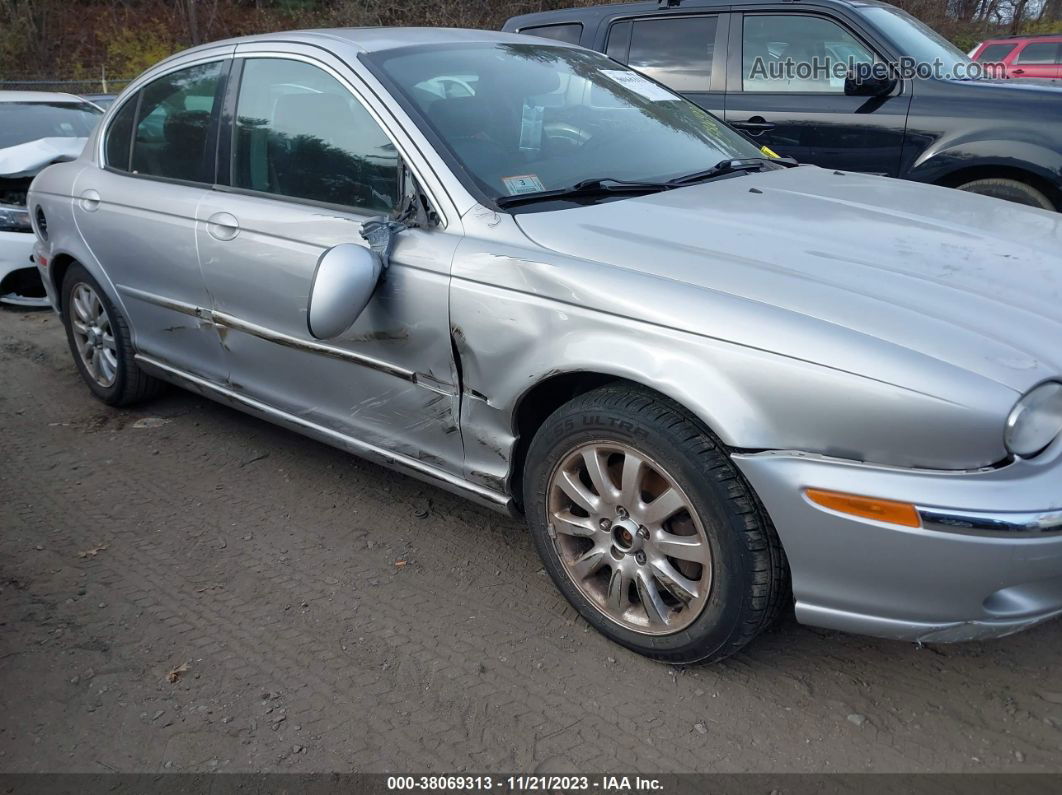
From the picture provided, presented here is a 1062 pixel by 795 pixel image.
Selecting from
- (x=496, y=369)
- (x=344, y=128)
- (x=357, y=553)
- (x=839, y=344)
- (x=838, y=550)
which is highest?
(x=344, y=128)

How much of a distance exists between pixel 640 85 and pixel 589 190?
3.40 feet

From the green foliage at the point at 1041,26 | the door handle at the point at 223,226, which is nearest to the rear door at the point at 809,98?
the door handle at the point at 223,226

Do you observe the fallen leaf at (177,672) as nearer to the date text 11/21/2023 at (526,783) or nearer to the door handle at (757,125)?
the date text 11/21/2023 at (526,783)

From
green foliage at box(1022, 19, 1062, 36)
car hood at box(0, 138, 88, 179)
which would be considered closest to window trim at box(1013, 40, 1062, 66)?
green foliage at box(1022, 19, 1062, 36)

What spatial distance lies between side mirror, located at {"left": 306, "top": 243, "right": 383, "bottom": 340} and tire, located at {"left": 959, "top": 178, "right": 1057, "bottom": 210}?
372 cm

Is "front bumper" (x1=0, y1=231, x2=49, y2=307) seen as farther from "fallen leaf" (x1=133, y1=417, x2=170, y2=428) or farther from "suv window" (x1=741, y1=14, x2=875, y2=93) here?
"suv window" (x1=741, y1=14, x2=875, y2=93)

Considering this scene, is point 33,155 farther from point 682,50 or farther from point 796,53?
point 796,53

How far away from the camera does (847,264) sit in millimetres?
2369

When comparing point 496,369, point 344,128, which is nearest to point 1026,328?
point 496,369

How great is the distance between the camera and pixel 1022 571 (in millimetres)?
1970

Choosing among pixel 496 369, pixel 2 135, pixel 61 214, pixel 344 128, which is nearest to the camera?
pixel 496 369

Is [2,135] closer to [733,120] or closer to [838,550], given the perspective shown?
[733,120]

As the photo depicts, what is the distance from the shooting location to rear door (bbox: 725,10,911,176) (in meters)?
5.36

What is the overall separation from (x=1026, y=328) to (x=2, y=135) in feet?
23.7
